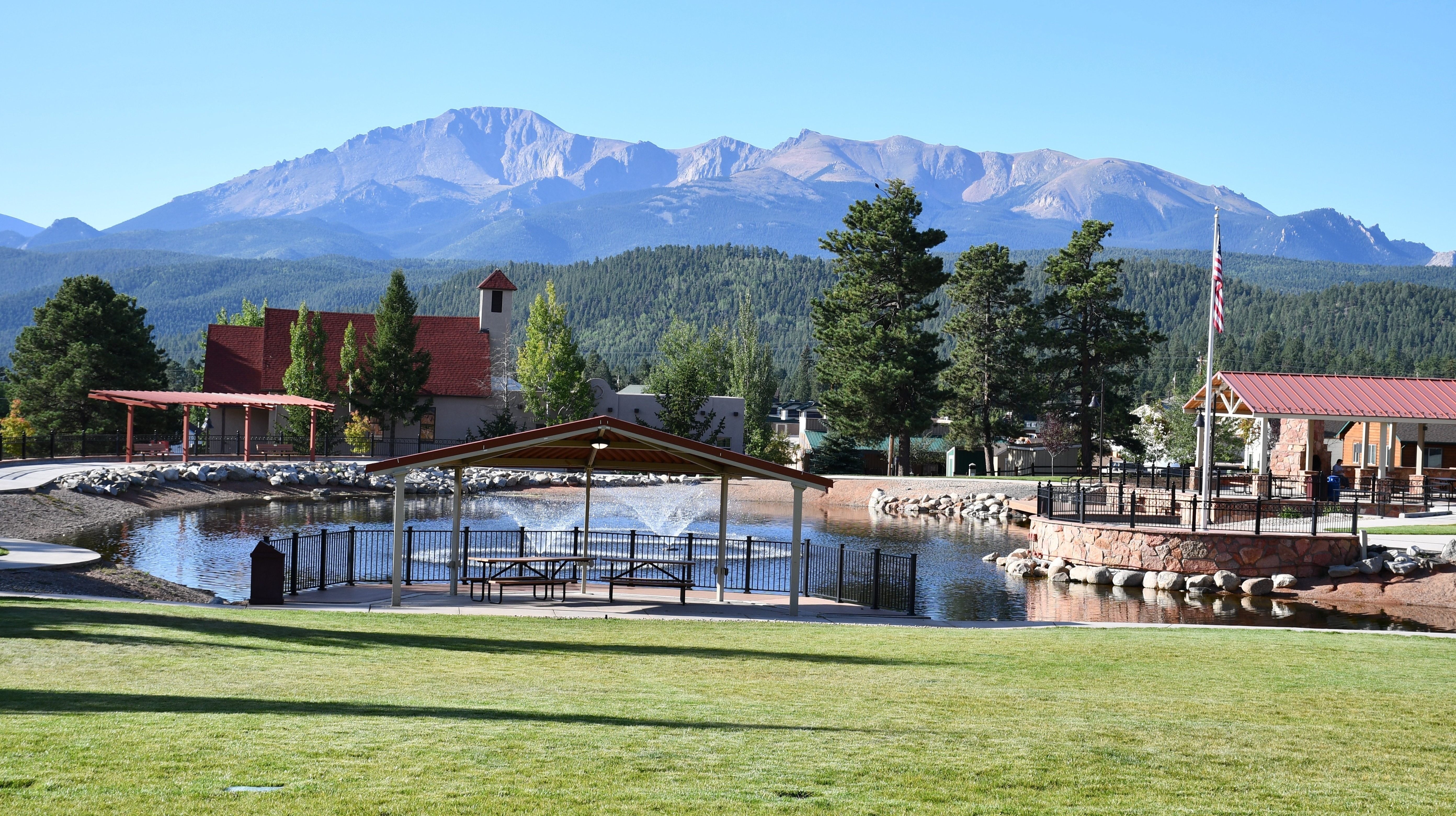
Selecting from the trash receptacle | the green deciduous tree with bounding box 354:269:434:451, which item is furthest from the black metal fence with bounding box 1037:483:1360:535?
the green deciduous tree with bounding box 354:269:434:451

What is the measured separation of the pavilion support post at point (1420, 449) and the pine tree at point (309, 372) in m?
47.9

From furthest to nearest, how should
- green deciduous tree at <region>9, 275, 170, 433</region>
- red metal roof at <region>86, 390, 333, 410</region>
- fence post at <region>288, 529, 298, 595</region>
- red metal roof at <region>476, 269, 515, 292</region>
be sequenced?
1. red metal roof at <region>476, 269, 515, 292</region>
2. green deciduous tree at <region>9, 275, 170, 433</region>
3. red metal roof at <region>86, 390, 333, 410</region>
4. fence post at <region>288, 529, 298, 595</region>

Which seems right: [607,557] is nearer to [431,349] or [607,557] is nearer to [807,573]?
[807,573]

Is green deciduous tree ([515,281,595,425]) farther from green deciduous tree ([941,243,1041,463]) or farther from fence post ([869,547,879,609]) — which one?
fence post ([869,547,879,609])

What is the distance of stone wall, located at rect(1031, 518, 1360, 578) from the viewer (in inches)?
1097

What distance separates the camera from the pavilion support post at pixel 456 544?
1947 centimetres

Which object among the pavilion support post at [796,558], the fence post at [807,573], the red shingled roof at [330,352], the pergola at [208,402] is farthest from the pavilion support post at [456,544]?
the red shingled roof at [330,352]

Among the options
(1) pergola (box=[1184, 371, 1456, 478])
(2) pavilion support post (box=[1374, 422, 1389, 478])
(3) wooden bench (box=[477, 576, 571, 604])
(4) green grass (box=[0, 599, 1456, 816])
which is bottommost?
(3) wooden bench (box=[477, 576, 571, 604])

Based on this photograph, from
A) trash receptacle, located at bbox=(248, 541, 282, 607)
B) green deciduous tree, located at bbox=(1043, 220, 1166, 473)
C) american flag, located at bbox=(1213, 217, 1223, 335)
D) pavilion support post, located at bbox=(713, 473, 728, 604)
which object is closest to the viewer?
trash receptacle, located at bbox=(248, 541, 282, 607)

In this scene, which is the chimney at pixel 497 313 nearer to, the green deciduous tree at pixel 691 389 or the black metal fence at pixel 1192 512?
the green deciduous tree at pixel 691 389

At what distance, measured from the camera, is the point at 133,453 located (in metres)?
49.2

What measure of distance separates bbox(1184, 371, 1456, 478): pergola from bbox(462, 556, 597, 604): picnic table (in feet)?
86.5

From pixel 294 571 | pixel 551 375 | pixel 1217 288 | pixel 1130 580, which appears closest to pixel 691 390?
pixel 551 375

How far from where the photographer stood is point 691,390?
62219mm
